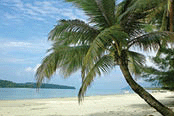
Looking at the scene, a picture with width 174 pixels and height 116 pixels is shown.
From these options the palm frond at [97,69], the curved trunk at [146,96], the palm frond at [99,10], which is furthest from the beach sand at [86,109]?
the palm frond at [99,10]

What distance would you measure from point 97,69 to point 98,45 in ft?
2.14

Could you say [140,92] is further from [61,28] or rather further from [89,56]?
[61,28]

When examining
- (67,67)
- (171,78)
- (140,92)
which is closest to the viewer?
(140,92)

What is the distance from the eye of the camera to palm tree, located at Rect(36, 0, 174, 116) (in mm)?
5730

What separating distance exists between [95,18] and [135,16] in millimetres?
1157

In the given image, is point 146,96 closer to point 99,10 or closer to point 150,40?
point 150,40

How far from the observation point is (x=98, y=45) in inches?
222

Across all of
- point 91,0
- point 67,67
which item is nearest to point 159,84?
point 67,67

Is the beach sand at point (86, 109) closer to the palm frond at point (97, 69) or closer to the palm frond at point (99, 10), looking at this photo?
the palm frond at point (97, 69)

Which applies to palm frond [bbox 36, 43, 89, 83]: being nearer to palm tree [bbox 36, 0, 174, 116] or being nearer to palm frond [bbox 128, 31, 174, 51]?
palm tree [bbox 36, 0, 174, 116]

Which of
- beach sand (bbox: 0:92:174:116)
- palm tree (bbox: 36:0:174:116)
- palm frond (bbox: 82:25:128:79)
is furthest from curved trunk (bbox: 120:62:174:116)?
beach sand (bbox: 0:92:174:116)

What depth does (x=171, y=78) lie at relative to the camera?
29.9ft

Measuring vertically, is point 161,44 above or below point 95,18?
below

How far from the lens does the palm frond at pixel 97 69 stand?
5434 mm
